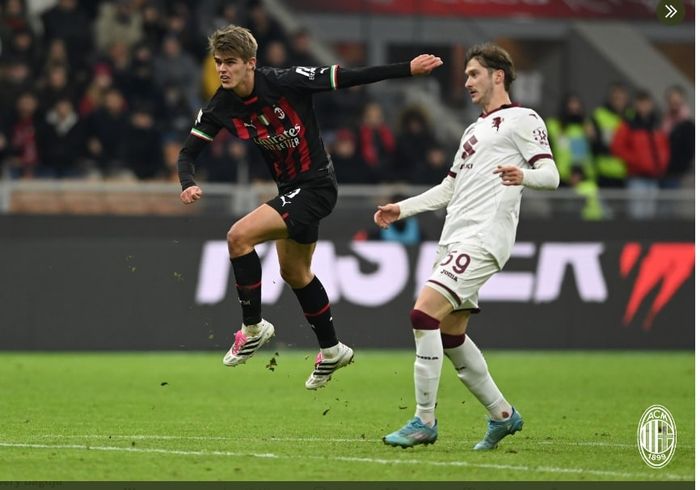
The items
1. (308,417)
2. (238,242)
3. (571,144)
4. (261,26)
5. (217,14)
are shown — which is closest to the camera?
(238,242)

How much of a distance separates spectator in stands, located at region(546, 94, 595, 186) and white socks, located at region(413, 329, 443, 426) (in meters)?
11.7

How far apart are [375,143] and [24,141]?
184 inches

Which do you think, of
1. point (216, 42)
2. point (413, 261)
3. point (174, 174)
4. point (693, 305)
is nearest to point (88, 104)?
point (174, 174)

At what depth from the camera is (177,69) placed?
20.8 meters

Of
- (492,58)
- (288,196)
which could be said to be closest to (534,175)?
(492,58)

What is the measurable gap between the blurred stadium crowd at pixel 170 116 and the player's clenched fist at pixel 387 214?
369 inches

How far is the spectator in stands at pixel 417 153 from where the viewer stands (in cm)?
1958

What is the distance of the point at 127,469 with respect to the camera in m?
8.27

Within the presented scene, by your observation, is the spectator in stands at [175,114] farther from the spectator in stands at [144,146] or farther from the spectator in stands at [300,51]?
the spectator in stands at [300,51]

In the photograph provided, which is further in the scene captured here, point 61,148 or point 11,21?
point 11,21

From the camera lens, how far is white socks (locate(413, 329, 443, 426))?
9047mm

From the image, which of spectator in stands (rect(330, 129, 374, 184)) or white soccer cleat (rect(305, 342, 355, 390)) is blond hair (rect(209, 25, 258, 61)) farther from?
→ spectator in stands (rect(330, 129, 374, 184))

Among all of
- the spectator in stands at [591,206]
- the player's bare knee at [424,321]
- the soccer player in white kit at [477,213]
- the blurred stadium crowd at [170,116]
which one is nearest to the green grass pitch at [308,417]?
the soccer player in white kit at [477,213]

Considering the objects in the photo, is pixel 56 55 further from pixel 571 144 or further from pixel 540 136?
pixel 540 136
